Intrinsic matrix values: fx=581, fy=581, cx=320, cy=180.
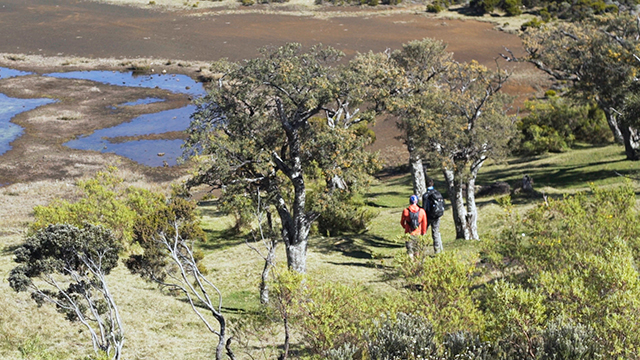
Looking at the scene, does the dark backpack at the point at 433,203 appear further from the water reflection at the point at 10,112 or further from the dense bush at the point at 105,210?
the water reflection at the point at 10,112

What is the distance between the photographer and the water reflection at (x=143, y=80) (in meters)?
70.3

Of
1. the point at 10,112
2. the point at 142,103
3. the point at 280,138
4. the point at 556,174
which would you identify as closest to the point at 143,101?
the point at 142,103

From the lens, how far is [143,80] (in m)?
75.0

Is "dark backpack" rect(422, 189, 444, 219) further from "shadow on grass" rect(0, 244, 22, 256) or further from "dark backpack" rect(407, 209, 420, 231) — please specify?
"shadow on grass" rect(0, 244, 22, 256)

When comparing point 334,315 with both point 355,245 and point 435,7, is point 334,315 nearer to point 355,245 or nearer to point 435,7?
point 355,245

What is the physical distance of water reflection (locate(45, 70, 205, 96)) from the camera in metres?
70.3

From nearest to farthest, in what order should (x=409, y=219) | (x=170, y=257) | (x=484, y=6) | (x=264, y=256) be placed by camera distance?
(x=409, y=219) < (x=170, y=257) < (x=264, y=256) < (x=484, y=6)

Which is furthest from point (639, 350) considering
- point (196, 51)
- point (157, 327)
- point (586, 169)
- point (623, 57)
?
point (196, 51)

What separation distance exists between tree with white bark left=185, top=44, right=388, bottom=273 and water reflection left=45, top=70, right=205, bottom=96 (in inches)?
1900

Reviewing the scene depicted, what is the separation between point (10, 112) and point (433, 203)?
2258 inches

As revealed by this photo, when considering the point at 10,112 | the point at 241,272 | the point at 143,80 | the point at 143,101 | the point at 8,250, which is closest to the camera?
the point at 241,272

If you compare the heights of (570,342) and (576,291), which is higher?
(576,291)

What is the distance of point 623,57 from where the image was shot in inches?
1161

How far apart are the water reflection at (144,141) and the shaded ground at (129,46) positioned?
1420 mm
